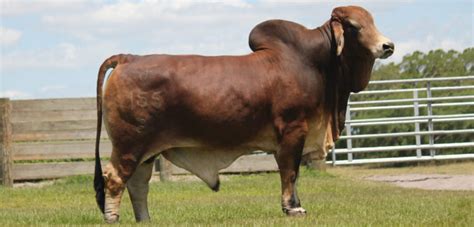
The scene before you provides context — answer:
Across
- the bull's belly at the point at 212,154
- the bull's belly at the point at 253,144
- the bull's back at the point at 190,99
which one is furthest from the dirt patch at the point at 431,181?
the bull's back at the point at 190,99

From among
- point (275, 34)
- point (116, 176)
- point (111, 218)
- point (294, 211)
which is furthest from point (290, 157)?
point (111, 218)

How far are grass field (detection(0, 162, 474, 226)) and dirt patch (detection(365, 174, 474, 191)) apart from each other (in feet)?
1.78

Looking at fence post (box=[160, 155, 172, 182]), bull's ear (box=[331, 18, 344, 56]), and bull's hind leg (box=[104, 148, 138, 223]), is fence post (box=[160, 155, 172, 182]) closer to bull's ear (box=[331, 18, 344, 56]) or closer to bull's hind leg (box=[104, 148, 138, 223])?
bull's hind leg (box=[104, 148, 138, 223])

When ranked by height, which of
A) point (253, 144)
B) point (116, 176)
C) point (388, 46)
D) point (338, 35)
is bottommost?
point (116, 176)

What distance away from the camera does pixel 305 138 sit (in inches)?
388

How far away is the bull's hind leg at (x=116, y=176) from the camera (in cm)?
952

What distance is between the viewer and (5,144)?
18312 mm

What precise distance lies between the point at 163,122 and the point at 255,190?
725 cm

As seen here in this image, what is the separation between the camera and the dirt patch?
1719cm

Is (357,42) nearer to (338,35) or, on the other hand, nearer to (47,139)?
(338,35)

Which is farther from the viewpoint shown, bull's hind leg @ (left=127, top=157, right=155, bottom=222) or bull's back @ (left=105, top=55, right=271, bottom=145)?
bull's hind leg @ (left=127, top=157, right=155, bottom=222)

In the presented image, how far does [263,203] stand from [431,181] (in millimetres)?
6312

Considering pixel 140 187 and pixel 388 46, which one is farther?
pixel 140 187

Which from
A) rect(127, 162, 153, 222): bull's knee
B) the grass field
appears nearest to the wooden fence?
the grass field
